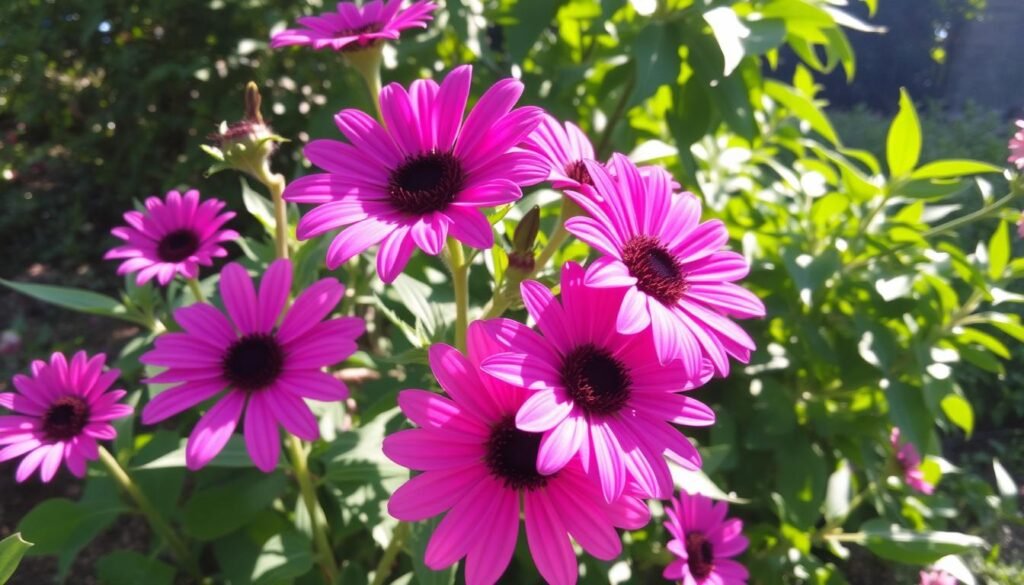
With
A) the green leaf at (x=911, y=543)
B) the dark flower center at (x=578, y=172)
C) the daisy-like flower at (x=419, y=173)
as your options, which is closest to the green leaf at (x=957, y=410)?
the green leaf at (x=911, y=543)

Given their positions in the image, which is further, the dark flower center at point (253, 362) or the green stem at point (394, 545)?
the green stem at point (394, 545)

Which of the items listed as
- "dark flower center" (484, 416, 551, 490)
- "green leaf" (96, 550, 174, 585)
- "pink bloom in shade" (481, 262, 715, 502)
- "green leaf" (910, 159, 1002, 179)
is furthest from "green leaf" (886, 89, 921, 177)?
"green leaf" (96, 550, 174, 585)

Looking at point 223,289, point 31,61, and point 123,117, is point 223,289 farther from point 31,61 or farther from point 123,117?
point 31,61

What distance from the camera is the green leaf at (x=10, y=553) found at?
2.23 feet

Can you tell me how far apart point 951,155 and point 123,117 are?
3.22m

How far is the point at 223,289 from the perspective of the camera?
88 cm

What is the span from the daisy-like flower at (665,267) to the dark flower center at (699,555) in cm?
53

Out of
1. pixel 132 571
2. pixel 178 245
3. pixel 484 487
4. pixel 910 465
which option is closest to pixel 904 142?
pixel 910 465

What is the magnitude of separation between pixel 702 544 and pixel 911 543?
618 mm

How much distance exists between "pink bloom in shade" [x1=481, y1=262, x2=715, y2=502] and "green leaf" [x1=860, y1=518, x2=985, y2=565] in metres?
0.99

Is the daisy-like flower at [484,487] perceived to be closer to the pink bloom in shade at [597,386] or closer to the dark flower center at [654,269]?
the pink bloom in shade at [597,386]

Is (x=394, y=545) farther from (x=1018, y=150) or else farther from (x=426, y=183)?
(x=1018, y=150)

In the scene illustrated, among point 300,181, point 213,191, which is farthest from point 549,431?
point 213,191

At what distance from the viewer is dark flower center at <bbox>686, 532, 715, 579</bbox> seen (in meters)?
1.10
